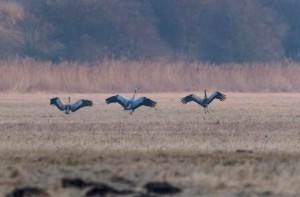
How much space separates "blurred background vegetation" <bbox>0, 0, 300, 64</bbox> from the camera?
60250 millimetres

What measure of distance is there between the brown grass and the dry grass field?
12.1 m

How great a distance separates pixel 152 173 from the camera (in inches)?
555

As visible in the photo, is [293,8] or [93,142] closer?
[93,142]

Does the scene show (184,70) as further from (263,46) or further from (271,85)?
(263,46)

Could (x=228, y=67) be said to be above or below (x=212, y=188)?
above

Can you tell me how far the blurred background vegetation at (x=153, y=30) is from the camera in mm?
60250

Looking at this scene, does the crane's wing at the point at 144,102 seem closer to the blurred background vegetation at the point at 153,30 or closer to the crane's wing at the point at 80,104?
the crane's wing at the point at 80,104

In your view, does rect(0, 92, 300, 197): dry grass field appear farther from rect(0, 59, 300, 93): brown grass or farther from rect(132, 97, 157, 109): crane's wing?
rect(0, 59, 300, 93): brown grass

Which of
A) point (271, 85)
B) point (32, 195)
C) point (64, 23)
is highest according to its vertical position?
point (64, 23)

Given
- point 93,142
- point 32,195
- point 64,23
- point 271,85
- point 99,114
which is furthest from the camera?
point 64,23

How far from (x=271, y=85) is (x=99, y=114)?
17087mm

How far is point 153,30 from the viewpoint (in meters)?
65.9

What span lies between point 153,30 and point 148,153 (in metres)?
49.6

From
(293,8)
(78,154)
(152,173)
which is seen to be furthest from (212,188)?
(293,8)
